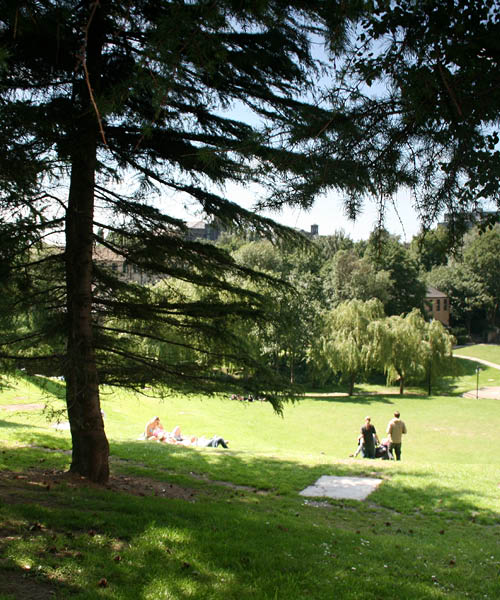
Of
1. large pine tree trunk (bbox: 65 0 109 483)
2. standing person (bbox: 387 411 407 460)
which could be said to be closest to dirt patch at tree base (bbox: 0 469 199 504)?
large pine tree trunk (bbox: 65 0 109 483)

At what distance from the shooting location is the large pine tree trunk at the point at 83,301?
603 centimetres

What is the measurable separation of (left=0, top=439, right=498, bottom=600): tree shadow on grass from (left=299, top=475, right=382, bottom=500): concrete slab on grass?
718 millimetres

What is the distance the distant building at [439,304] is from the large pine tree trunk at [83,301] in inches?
2324

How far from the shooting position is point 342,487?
9422 millimetres

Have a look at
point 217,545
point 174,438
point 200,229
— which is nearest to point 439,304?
point 174,438

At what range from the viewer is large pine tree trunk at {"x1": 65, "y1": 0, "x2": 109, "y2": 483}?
6031mm

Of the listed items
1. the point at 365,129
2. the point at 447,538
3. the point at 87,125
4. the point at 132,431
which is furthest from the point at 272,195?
the point at 132,431

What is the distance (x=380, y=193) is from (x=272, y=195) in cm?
86

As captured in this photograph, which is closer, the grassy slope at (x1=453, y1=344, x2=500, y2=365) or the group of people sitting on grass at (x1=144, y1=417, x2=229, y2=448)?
the group of people sitting on grass at (x1=144, y1=417, x2=229, y2=448)

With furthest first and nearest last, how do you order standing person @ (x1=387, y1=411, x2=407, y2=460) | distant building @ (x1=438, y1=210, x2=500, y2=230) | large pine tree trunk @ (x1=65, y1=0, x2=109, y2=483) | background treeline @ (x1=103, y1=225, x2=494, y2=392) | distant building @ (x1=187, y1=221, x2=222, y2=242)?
1. standing person @ (x1=387, y1=411, x2=407, y2=460)
2. distant building @ (x1=187, y1=221, x2=222, y2=242)
3. background treeline @ (x1=103, y1=225, x2=494, y2=392)
4. large pine tree trunk @ (x1=65, y1=0, x2=109, y2=483)
5. distant building @ (x1=438, y1=210, x2=500, y2=230)

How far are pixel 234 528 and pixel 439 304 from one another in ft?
207

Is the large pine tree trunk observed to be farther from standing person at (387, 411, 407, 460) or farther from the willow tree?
the willow tree

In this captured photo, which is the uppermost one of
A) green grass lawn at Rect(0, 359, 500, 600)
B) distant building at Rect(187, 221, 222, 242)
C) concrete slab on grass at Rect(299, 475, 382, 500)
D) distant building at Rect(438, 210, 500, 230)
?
distant building at Rect(187, 221, 222, 242)

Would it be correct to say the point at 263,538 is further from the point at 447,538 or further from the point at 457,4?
the point at 457,4
